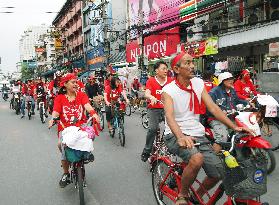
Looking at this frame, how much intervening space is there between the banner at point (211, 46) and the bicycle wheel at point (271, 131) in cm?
1328

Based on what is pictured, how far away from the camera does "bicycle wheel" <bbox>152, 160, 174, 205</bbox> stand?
4691 mm

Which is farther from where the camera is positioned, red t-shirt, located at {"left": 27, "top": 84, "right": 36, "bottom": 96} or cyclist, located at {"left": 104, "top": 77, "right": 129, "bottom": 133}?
red t-shirt, located at {"left": 27, "top": 84, "right": 36, "bottom": 96}

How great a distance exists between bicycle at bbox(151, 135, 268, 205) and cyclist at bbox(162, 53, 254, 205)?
5.1 inches

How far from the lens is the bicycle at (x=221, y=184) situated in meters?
3.21

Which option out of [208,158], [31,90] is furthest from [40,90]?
[208,158]

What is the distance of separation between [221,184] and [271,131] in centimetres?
470

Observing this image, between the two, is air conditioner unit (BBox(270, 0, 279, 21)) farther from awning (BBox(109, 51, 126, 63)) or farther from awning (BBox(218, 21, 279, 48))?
awning (BBox(109, 51, 126, 63))

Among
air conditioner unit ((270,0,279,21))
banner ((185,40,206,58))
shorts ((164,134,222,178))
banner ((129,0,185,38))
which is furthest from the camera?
banner ((129,0,185,38))

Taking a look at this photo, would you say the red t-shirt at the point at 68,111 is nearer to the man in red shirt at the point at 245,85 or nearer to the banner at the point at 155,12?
the man in red shirt at the point at 245,85

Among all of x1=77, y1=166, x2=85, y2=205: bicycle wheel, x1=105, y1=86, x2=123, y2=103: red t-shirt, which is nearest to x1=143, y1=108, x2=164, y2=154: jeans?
x1=77, y1=166, x2=85, y2=205: bicycle wheel

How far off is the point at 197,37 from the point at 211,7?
2780mm

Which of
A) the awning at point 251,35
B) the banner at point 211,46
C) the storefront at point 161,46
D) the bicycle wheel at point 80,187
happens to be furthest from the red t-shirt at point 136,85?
the bicycle wheel at point 80,187

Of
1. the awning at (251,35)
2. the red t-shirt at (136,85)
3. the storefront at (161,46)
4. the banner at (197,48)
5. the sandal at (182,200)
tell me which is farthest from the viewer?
the storefront at (161,46)

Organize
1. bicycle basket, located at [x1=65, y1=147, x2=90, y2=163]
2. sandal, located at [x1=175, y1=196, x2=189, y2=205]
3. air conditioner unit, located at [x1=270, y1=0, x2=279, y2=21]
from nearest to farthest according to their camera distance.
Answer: sandal, located at [x1=175, y1=196, x2=189, y2=205] < bicycle basket, located at [x1=65, y1=147, x2=90, y2=163] < air conditioner unit, located at [x1=270, y1=0, x2=279, y2=21]
